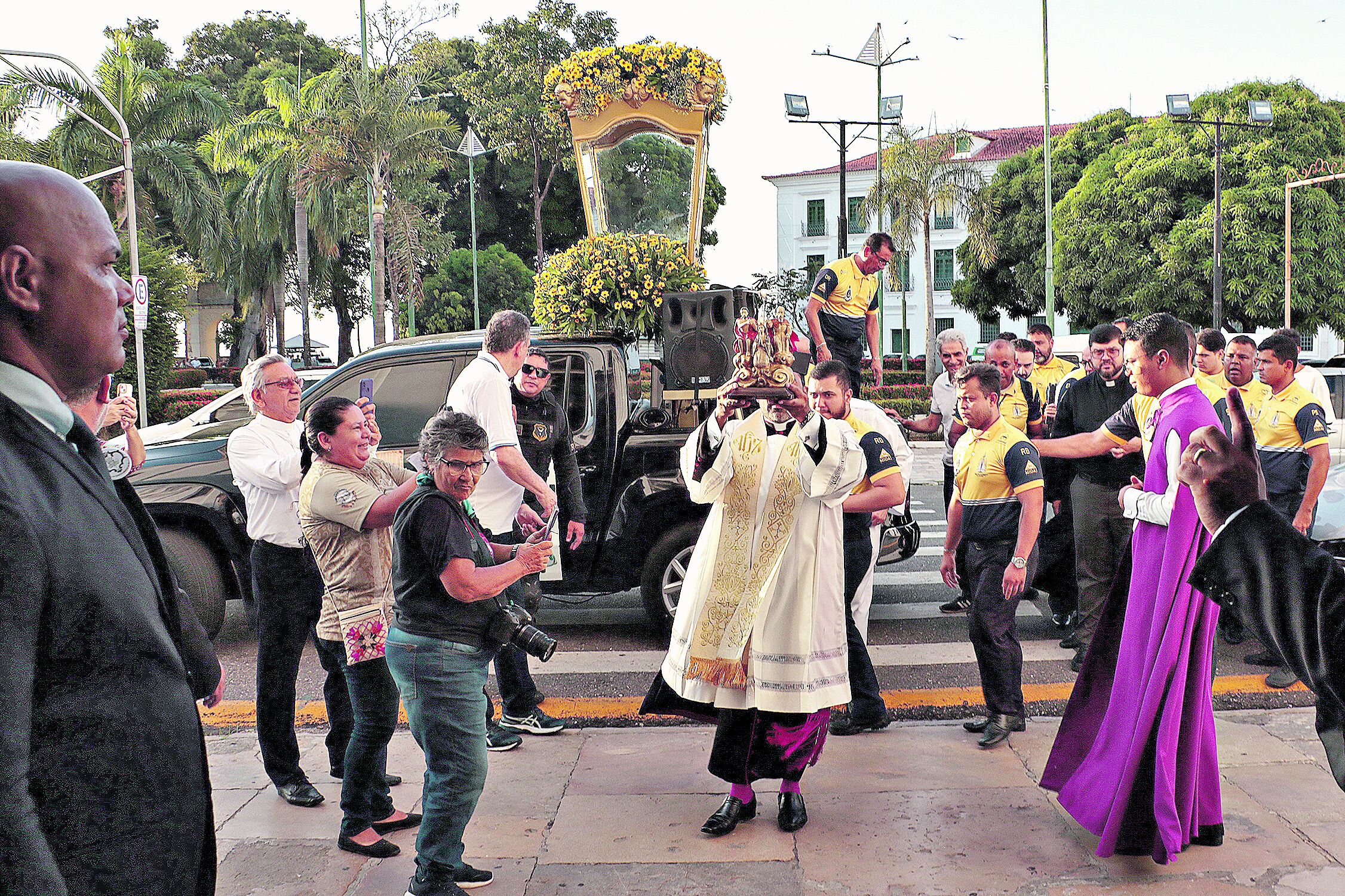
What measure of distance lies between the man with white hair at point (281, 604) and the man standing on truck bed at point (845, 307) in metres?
4.34

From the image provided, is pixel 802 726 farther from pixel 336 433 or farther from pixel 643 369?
pixel 643 369

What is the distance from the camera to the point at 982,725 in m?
5.04

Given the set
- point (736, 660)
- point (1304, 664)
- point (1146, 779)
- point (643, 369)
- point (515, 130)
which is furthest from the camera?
point (515, 130)

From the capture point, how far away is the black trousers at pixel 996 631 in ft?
16.0

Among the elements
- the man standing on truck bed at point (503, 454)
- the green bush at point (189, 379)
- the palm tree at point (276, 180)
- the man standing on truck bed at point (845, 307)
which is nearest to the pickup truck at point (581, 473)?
the man standing on truck bed at point (503, 454)

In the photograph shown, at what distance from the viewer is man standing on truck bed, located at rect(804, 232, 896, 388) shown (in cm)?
786

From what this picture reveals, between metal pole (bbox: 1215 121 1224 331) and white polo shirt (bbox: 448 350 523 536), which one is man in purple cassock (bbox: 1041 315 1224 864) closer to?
white polo shirt (bbox: 448 350 523 536)

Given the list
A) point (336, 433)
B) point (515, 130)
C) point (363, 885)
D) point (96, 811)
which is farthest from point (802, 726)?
point (515, 130)

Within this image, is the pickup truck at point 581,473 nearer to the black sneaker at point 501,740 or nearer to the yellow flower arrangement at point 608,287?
the yellow flower arrangement at point 608,287

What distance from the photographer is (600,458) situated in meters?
6.61

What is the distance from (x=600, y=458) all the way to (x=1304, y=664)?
5.09m

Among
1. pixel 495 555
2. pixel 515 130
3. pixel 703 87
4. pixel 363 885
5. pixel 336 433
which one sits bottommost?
pixel 363 885

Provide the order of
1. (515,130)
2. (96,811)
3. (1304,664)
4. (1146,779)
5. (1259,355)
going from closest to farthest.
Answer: (96,811)
(1304,664)
(1146,779)
(1259,355)
(515,130)

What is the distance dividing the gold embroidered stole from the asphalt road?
6.16 feet
